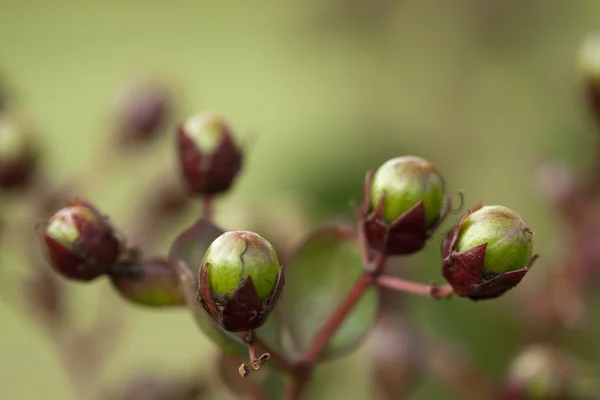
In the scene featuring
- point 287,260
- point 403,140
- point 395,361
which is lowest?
point 403,140

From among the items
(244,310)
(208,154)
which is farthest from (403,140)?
(244,310)

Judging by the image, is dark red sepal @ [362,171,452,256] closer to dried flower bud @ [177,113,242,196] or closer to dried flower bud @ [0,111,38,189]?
dried flower bud @ [177,113,242,196]

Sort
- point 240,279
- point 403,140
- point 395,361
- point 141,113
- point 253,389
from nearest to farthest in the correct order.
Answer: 1. point 240,279
2. point 253,389
3. point 395,361
4. point 141,113
5. point 403,140

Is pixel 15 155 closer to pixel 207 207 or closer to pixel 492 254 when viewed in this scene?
pixel 207 207

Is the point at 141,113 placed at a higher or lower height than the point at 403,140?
higher

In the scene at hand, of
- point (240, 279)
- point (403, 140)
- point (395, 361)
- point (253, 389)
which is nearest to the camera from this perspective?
point (240, 279)

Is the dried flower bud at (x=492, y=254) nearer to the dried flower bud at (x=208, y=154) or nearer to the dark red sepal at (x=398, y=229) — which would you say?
the dark red sepal at (x=398, y=229)

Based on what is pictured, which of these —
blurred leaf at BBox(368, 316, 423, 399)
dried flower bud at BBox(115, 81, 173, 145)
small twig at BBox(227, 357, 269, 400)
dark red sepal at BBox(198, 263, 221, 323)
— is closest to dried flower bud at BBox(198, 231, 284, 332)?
dark red sepal at BBox(198, 263, 221, 323)

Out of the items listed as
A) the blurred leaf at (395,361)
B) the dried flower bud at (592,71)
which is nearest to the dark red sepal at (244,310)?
the blurred leaf at (395,361)
